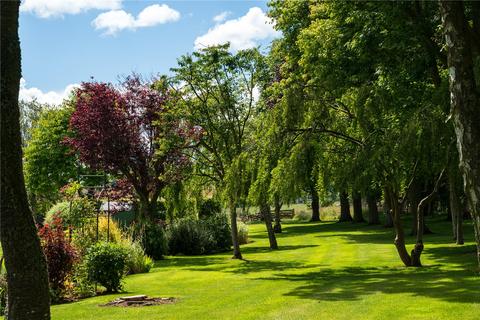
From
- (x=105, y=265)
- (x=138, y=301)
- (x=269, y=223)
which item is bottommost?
(x=138, y=301)

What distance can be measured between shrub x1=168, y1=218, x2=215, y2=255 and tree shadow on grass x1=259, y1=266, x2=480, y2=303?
32.6 feet

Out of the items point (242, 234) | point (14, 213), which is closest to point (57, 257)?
point (14, 213)

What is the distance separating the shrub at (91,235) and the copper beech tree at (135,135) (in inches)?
154

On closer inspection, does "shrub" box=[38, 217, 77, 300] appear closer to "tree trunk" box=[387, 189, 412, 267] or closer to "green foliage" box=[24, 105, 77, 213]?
"tree trunk" box=[387, 189, 412, 267]

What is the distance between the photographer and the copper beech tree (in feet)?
72.3

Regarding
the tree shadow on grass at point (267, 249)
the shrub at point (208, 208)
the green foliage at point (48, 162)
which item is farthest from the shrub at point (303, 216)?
the tree shadow on grass at point (267, 249)

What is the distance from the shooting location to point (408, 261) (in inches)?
614

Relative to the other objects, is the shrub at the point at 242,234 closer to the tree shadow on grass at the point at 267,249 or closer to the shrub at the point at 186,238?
the tree shadow on grass at the point at 267,249

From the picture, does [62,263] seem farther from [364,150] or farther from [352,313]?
[364,150]

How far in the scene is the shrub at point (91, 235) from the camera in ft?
49.1

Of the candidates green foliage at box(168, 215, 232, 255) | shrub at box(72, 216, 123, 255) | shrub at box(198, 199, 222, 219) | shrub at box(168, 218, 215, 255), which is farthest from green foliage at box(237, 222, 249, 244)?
shrub at box(72, 216, 123, 255)

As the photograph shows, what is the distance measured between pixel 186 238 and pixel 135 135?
17.5 ft

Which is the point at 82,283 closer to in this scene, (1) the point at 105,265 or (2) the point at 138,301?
(1) the point at 105,265

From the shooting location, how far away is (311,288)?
12.0 metres
